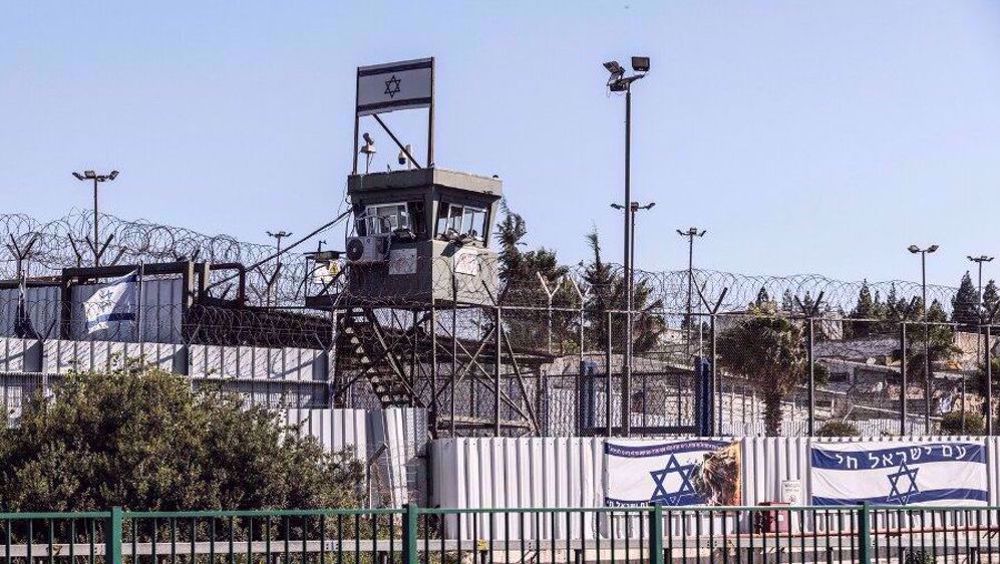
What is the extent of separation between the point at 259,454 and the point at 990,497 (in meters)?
13.6

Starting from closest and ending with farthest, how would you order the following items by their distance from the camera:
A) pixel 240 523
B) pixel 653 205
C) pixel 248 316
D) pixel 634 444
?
1. pixel 240 523
2. pixel 634 444
3. pixel 248 316
4. pixel 653 205

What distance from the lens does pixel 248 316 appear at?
27.6 m

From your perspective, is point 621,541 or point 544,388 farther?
point 544,388

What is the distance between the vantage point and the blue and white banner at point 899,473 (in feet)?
76.6

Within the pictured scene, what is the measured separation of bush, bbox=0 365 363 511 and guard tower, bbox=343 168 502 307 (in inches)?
386

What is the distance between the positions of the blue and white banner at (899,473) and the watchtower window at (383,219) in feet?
29.7

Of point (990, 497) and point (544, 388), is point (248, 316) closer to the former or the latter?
point (544, 388)

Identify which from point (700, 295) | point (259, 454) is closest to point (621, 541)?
point (259, 454)

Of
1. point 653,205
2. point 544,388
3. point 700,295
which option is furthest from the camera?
point 653,205

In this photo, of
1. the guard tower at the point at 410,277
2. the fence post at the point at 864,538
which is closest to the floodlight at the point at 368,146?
the guard tower at the point at 410,277

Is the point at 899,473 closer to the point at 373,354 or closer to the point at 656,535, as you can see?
the point at 373,354

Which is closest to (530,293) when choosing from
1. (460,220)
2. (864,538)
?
(460,220)

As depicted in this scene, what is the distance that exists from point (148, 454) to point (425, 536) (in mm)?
5363

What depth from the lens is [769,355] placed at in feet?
123
